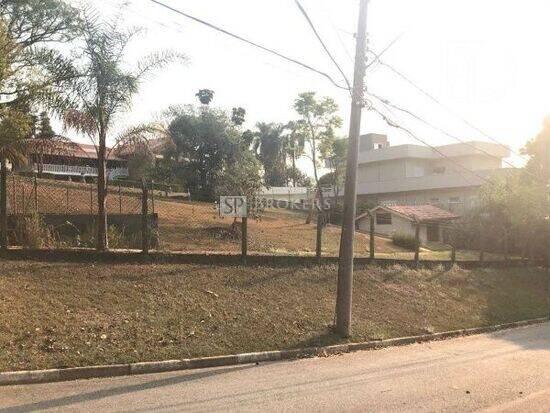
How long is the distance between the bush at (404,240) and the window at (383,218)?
904cm

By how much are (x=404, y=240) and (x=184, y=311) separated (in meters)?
24.9

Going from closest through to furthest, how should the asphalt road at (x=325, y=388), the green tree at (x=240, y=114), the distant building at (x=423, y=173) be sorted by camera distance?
the asphalt road at (x=325, y=388)
the distant building at (x=423, y=173)
the green tree at (x=240, y=114)

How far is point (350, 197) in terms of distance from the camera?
40.5 feet

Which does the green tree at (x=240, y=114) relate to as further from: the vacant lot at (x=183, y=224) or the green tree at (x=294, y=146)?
the vacant lot at (x=183, y=224)

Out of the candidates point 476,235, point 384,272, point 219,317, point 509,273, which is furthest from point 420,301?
point 476,235

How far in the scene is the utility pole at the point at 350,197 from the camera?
1227 cm

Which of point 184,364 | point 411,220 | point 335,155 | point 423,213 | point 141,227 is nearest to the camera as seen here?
point 184,364

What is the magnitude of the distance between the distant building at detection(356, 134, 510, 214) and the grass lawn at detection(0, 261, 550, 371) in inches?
1319

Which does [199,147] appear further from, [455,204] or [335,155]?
[455,204]

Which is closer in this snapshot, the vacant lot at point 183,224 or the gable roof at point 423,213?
the vacant lot at point 183,224

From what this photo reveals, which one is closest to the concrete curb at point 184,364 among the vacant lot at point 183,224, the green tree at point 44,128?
the vacant lot at point 183,224

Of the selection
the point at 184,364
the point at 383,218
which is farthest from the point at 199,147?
the point at 184,364

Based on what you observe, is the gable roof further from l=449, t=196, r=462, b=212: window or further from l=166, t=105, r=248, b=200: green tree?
l=166, t=105, r=248, b=200: green tree

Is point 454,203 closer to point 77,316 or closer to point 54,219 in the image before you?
point 54,219
